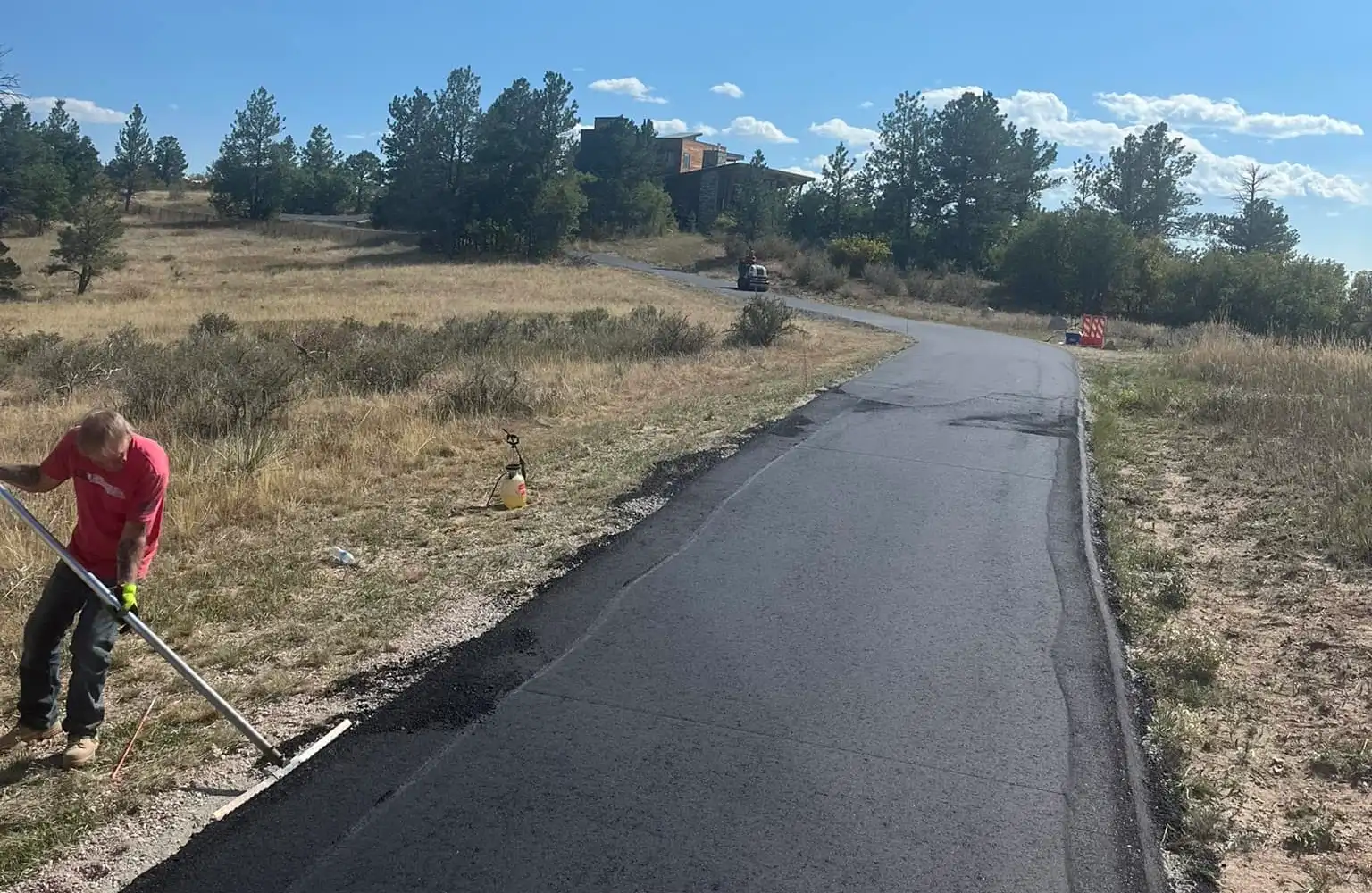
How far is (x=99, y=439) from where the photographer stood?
4.23 metres

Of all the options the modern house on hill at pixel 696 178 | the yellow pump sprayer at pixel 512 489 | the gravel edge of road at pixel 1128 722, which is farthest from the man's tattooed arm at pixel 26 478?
the modern house on hill at pixel 696 178

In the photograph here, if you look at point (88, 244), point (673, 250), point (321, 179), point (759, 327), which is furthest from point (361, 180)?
point (759, 327)

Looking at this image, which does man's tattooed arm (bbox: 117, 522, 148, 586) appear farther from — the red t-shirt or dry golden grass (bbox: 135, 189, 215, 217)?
dry golden grass (bbox: 135, 189, 215, 217)

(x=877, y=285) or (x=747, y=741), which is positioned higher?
(x=877, y=285)

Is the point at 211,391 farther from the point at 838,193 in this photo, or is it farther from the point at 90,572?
the point at 838,193

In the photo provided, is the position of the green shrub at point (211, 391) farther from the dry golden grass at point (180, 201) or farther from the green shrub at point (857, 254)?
the dry golden grass at point (180, 201)

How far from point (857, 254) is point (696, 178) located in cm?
3310

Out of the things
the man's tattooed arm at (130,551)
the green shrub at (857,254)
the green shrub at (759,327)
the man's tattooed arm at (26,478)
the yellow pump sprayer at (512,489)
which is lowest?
the yellow pump sprayer at (512,489)

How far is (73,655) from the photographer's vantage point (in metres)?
4.39

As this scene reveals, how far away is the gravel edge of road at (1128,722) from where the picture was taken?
154 inches

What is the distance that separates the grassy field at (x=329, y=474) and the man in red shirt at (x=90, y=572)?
0.22 meters

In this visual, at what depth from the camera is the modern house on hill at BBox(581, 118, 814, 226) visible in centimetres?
8738

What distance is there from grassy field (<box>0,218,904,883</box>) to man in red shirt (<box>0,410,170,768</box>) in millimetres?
217

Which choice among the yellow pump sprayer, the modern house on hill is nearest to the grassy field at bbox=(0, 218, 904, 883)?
the yellow pump sprayer
